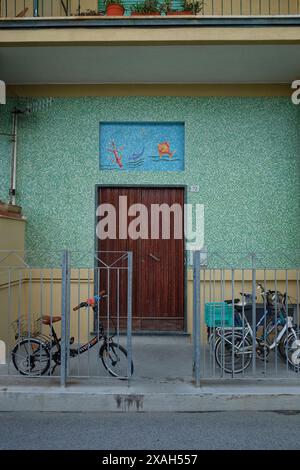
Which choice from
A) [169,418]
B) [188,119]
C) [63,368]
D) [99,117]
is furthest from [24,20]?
[169,418]

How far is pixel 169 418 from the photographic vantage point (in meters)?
5.29

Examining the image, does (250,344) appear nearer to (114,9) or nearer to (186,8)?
(186,8)

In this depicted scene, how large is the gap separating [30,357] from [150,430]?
200 cm

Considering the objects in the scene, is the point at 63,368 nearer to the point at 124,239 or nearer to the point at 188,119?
the point at 124,239

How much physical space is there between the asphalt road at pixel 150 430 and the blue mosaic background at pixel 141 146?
478 cm

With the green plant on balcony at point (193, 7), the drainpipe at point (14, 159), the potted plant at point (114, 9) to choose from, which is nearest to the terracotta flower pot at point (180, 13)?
the green plant on balcony at point (193, 7)

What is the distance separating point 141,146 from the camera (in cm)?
891

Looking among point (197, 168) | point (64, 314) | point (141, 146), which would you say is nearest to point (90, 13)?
point (141, 146)

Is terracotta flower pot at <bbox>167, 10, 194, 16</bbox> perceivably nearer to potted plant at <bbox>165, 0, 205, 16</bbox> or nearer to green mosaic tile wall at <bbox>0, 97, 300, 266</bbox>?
potted plant at <bbox>165, 0, 205, 16</bbox>

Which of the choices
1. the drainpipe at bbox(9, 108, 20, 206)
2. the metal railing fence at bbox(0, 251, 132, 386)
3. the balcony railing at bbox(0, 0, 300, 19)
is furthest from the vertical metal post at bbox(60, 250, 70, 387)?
the balcony railing at bbox(0, 0, 300, 19)

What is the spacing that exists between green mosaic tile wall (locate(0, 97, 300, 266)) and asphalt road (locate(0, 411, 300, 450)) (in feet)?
12.7

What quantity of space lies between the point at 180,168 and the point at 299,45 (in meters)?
2.83

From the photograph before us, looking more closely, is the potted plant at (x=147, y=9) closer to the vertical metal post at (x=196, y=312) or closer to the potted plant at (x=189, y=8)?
the potted plant at (x=189, y=8)
